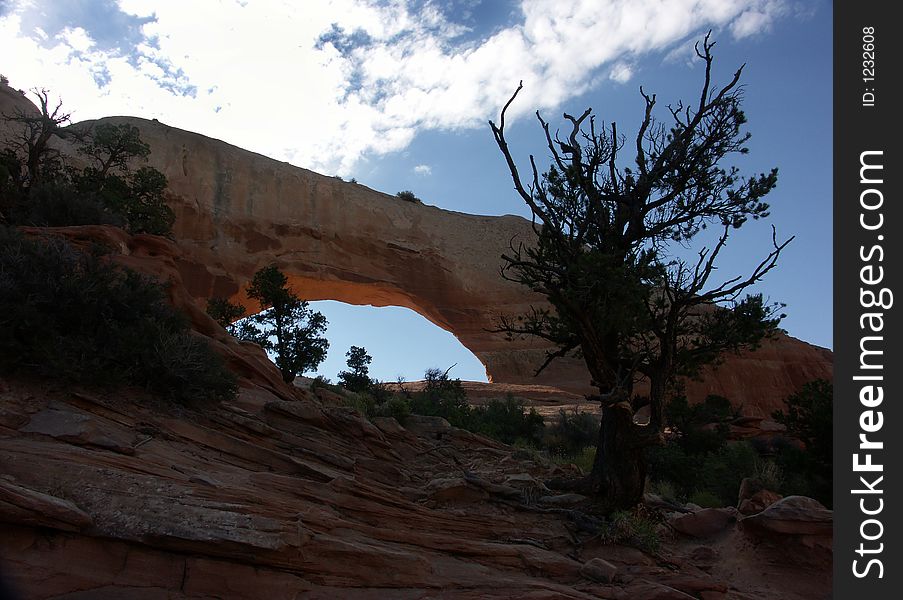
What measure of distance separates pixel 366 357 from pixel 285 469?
17337 mm

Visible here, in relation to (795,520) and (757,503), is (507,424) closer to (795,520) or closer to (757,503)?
(757,503)

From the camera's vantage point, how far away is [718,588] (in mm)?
6727

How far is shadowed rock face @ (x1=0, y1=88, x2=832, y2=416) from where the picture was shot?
112ft

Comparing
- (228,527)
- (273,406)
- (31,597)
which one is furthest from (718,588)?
(273,406)

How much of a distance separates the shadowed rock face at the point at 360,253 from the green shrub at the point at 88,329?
2400 cm

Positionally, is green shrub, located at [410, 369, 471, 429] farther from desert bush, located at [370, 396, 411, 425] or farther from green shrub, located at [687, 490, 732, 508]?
green shrub, located at [687, 490, 732, 508]

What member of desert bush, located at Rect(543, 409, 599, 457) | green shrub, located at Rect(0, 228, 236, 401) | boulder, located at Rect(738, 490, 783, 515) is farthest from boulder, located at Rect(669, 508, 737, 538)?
desert bush, located at Rect(543, 409, 599, 457)

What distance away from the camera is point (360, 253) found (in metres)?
38.0

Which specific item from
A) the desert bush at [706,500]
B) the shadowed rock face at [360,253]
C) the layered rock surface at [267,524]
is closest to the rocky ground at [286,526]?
the layered rock surface at [267,524]

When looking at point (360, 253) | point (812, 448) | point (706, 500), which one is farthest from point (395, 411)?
point (360, 253)

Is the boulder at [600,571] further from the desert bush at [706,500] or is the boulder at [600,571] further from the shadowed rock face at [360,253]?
the shadowed rock face at [360,253]

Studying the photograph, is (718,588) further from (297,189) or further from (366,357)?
(297,189)

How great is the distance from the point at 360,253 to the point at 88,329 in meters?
29.9

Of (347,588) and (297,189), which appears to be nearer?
(347,588)
